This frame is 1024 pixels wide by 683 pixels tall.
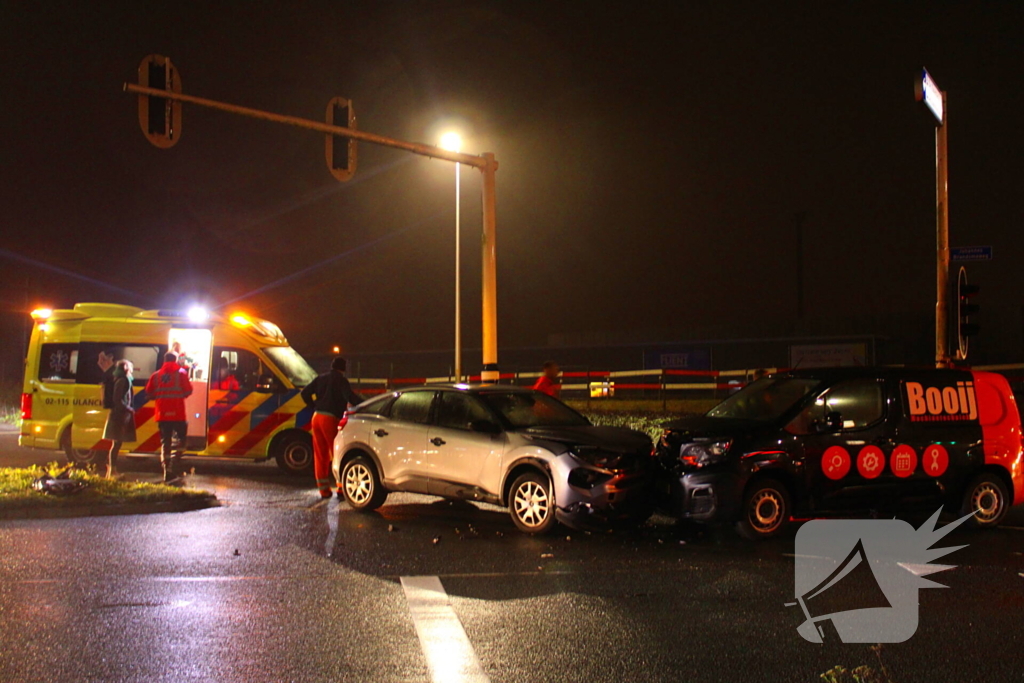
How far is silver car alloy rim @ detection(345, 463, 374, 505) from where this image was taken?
397 inches

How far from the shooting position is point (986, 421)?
9.30 metres

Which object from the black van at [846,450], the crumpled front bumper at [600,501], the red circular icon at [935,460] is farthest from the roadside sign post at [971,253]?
the crumpled front bumper at [600,501]

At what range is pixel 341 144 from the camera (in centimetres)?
1191

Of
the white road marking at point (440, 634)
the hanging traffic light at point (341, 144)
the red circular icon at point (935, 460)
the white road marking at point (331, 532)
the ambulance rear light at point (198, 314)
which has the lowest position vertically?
the white road marking at point (440, 634)

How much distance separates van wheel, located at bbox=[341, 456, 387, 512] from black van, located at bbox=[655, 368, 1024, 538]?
10.6 ft

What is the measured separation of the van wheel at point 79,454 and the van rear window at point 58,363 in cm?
84

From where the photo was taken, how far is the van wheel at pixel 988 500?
9.15m

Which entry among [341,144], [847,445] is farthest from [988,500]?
[341,144]

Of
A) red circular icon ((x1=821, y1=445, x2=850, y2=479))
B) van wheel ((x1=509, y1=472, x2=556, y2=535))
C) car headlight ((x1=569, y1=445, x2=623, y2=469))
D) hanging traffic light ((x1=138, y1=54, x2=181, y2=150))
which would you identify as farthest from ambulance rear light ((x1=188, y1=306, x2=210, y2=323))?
red circular icon ((x1=821, y1=445, x2=850, y2=479))

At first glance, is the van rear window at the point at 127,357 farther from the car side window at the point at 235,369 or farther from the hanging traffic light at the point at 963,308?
the hanging traffic light at the point at 963,308

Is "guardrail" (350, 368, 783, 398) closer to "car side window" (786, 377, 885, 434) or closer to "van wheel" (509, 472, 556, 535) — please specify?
"car side window" (786, 377, 885, 434)

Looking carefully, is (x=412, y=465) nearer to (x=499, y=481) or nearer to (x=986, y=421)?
(x=499, y=481)

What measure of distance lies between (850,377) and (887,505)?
129cm

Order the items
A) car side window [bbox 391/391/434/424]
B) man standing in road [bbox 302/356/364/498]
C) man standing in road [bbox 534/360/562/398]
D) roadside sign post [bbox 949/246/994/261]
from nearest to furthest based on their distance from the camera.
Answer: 1. car side window [bbox 391/391/434/424]
2. man standing in road [bbox 302/356/364/498]
3. man standing in road [bbox 534/360/562/398]
4. roadside sign post [bbox 949/246/994/261]
